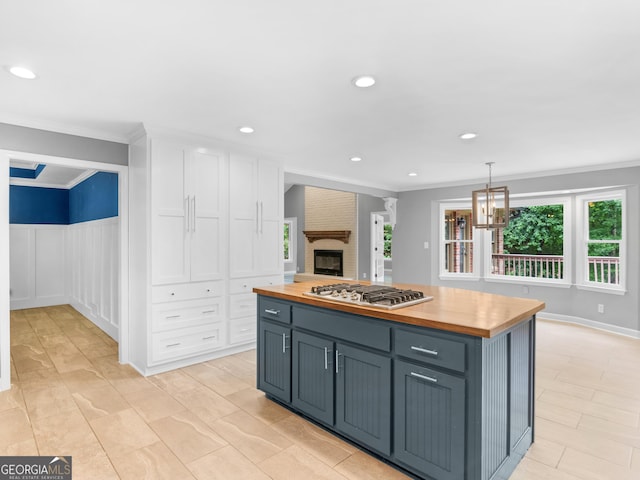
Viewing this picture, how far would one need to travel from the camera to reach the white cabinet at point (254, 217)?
164 inches

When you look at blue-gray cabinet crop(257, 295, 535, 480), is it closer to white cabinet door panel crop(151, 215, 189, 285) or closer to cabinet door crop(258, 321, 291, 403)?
cabinet door crop(258, 321, 291, 403)

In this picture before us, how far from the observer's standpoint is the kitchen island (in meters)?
1.74

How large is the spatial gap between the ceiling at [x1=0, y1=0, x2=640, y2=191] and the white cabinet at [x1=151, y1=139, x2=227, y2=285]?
1.04 feet

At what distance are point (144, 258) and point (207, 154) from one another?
4.12 ft

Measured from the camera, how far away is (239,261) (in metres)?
4.21

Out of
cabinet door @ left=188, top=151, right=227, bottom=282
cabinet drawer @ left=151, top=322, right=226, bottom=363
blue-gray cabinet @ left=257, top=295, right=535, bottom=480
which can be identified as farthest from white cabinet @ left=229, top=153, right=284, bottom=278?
blue-gray cabinet @ left=257, top=295, right=535, bottom=480

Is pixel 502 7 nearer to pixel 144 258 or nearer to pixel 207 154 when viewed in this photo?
pixel 207 154

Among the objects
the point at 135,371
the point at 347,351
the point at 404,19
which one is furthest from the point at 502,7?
the point at 135,371

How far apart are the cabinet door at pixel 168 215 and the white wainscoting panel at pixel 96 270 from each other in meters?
0.74

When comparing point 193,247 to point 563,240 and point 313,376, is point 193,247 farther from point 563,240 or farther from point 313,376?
point 563,240

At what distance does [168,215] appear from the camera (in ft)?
11.8

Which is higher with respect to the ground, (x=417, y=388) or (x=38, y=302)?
(x=417, y=388)

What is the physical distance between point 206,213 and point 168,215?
1.34ft

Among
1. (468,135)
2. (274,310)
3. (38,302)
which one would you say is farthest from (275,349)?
(38,302)
